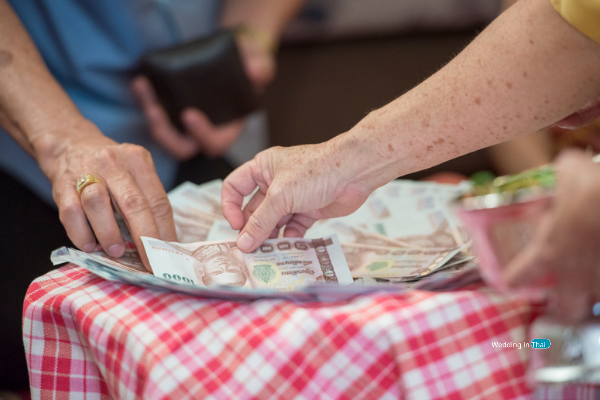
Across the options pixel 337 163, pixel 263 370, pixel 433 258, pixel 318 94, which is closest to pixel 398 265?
pixel 433 258

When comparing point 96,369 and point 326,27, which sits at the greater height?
point 326,27

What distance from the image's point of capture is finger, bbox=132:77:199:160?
1.21m

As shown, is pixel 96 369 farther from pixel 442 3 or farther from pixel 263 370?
pixel 442 3

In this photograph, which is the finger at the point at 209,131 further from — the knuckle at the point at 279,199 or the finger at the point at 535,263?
the finger at the point at 535,263

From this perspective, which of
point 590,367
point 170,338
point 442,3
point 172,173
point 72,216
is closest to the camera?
point 590,367

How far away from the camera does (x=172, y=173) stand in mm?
1316

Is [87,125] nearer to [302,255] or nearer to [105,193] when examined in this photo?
[105,193]

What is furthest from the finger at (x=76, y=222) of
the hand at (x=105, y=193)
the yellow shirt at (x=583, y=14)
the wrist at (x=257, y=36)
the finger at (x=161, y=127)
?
the wrist at (x=257, y=36)

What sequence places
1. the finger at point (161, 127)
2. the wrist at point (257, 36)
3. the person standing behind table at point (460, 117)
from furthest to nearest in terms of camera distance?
1. the wrist at point (257, 36)
2. the finger at point (161, 127)
3. the person standing behind table at point (460, 117)

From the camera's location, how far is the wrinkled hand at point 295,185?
73 cm

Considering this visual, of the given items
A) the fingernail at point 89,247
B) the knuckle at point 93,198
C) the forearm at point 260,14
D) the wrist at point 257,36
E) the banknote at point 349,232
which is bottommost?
the fingernail at point 89,247

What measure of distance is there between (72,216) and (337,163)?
43 centimetres

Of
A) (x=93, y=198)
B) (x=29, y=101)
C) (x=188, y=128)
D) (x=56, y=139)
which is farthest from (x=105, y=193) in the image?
(x=188, y=128)

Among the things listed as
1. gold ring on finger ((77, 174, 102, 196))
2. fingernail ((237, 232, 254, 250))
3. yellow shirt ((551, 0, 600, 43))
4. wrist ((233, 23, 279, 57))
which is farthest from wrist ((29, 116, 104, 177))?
yellow shirt ((551, 0, 600, 43))
